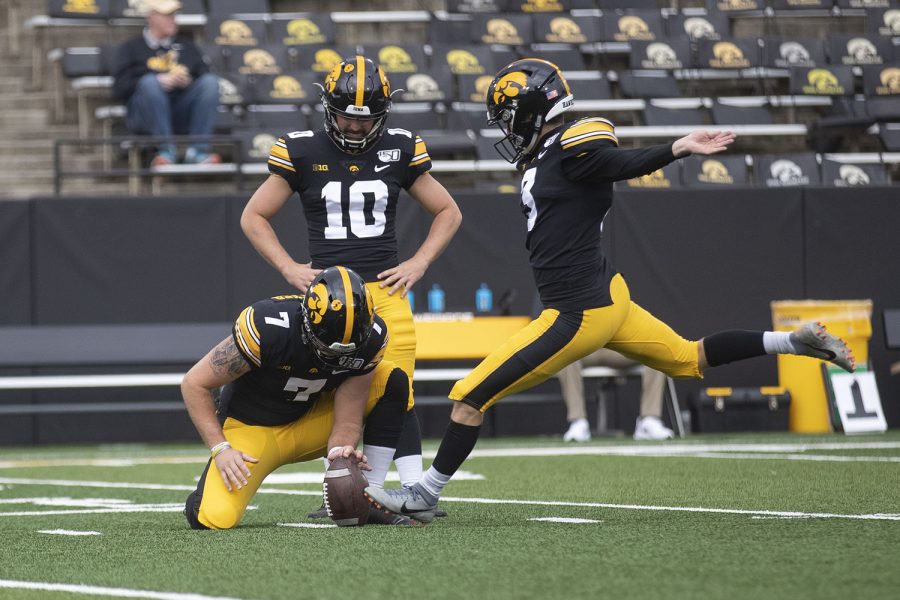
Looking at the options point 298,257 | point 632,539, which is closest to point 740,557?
point 632,539

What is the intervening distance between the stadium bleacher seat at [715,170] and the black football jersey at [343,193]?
7909mm

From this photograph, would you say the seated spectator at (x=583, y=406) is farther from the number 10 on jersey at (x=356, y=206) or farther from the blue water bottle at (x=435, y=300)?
the number 10 on jersey at (x=356, y=206)

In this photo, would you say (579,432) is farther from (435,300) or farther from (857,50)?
(857,50)

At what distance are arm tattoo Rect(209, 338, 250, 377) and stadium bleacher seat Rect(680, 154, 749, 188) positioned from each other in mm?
8775

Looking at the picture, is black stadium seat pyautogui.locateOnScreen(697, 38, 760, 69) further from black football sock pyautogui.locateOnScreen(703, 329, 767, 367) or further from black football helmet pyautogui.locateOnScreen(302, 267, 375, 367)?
black football helmet pyautogui.locateOnScreen(302, 267, 375, 367)

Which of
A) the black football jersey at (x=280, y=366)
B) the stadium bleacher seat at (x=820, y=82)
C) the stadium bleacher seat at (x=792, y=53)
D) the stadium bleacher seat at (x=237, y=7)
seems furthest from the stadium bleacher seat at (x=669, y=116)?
the black football jersey at (x=280, y=366)

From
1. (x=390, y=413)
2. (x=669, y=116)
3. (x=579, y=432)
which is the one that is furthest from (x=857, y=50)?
(x=390, y=413)

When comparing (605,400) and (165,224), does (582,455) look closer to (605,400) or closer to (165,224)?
(605,400)

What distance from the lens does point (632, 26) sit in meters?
15.7

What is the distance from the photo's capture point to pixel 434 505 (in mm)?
4961

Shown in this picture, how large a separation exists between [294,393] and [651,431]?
5724 millimetres

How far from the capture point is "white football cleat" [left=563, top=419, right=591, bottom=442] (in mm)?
10344

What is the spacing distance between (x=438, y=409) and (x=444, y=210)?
596 cm

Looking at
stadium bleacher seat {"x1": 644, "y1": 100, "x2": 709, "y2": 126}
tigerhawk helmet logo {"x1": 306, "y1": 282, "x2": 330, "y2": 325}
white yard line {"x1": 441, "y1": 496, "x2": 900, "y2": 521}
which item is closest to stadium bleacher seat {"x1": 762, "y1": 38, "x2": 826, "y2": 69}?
stadium bleacher seat {"x1": 644, "y1": 100, "x2": 709, "y2": 126}
